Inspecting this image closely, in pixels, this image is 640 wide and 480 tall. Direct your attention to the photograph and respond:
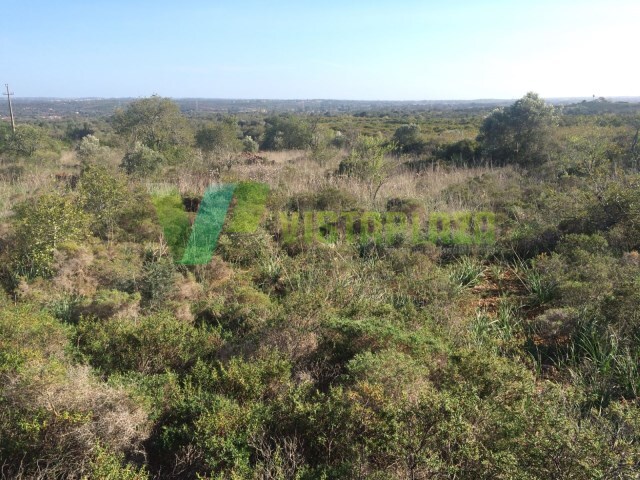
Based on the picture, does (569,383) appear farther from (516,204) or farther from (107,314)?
(516,204)

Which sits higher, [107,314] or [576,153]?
[576,153]

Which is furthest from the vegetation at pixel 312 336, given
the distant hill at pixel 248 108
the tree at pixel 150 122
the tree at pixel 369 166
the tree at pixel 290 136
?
the distant hill at pixel 248 108

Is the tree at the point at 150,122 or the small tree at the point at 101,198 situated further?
the tree at the point at 150,122

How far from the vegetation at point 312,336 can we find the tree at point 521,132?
5579 millimetres

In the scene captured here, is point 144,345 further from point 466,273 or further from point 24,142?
point 24,142

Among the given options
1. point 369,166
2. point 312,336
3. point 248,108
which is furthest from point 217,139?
point 248,108

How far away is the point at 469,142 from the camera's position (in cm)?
1752

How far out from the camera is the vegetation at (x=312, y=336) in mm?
2420

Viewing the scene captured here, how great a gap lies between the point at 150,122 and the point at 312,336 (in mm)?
20185

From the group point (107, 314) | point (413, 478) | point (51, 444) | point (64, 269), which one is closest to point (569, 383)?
point (413, 478)

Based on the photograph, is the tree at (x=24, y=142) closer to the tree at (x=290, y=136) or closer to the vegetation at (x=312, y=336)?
the vegetation at (x=312, y=336)

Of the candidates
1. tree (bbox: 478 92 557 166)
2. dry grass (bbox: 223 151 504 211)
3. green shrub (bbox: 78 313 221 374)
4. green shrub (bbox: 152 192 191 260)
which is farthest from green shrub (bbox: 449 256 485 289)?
tree (bbox: 478 92 557 166)

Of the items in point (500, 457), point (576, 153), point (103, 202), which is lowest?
point (500, 457)

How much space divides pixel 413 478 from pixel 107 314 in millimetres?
3473
